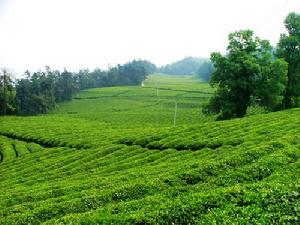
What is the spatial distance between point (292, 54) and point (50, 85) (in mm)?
104391

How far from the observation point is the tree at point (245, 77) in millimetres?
55812

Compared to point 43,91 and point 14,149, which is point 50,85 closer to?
point 43,91

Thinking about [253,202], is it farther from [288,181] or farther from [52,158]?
[52,158]

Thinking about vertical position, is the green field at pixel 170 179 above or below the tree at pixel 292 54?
below

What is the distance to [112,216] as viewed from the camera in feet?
49.8

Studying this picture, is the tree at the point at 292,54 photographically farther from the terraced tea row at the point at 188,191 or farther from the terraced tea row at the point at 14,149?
the terraced tea row at the point at 14,149

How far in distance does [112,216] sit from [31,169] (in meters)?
29.0

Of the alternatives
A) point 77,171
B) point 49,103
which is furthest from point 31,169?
point 49,103

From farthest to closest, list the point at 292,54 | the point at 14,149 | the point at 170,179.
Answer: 1. the point at 14,149
2. the point at 292,54
3. the point at 170,179

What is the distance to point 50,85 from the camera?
480 feet

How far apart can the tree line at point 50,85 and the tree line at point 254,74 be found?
3213 inches

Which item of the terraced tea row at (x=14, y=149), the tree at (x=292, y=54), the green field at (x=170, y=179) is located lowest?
the terraced tea row at (x=14, y=149)

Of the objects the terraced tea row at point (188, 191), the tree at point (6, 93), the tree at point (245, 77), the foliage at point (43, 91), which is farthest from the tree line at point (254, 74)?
the foliage at point (43, 91)

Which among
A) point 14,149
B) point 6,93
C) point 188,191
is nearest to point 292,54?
→ point 14,149
